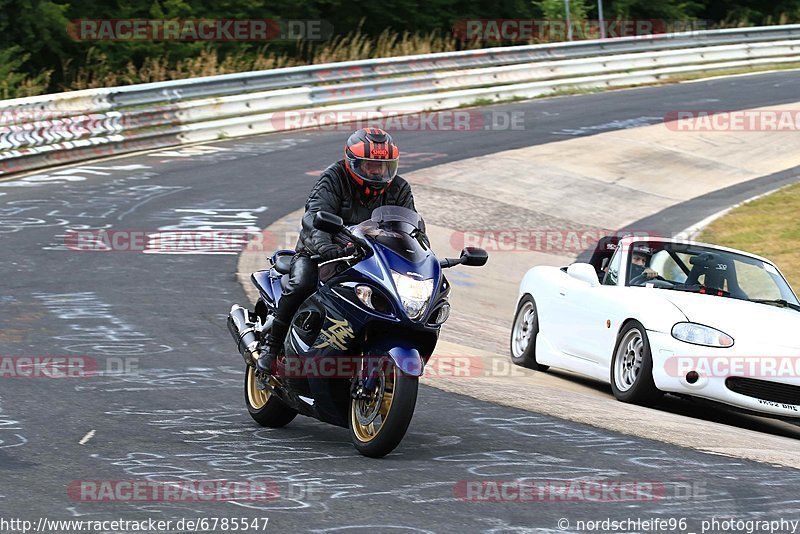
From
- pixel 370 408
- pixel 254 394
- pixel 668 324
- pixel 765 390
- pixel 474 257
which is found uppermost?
pixel 474 257

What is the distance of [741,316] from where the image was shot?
9992mm

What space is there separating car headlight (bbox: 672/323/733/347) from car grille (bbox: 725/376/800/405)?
11.3 inches

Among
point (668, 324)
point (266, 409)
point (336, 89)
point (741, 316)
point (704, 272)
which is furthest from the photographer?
point (336, 89)

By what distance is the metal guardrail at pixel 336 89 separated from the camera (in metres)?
20.8

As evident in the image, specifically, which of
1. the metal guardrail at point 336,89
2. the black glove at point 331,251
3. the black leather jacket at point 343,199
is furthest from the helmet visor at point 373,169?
the metal guardrail at point 336,89

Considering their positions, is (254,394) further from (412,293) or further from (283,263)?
(412,293)

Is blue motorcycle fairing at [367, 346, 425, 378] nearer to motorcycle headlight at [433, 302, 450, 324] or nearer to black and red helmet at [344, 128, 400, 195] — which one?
motorcycle headlight at [433, 302, 450, 324]

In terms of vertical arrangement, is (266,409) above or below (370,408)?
below

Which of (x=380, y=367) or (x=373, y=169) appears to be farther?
(x=373, y=169)

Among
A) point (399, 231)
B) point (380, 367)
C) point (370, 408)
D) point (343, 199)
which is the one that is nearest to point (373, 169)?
point (343, 199)

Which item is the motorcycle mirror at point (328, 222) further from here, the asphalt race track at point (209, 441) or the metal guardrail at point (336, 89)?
the metal guardrail at point (336, 89)

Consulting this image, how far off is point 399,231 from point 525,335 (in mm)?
5241

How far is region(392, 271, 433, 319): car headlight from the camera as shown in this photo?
7.06 m

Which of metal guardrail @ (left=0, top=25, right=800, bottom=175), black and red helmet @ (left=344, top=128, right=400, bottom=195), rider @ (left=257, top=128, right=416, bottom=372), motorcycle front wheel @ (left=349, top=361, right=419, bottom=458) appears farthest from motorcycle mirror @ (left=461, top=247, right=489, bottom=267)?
metal guardrail @ (left=0, top=25, right=800, bottom=175)
